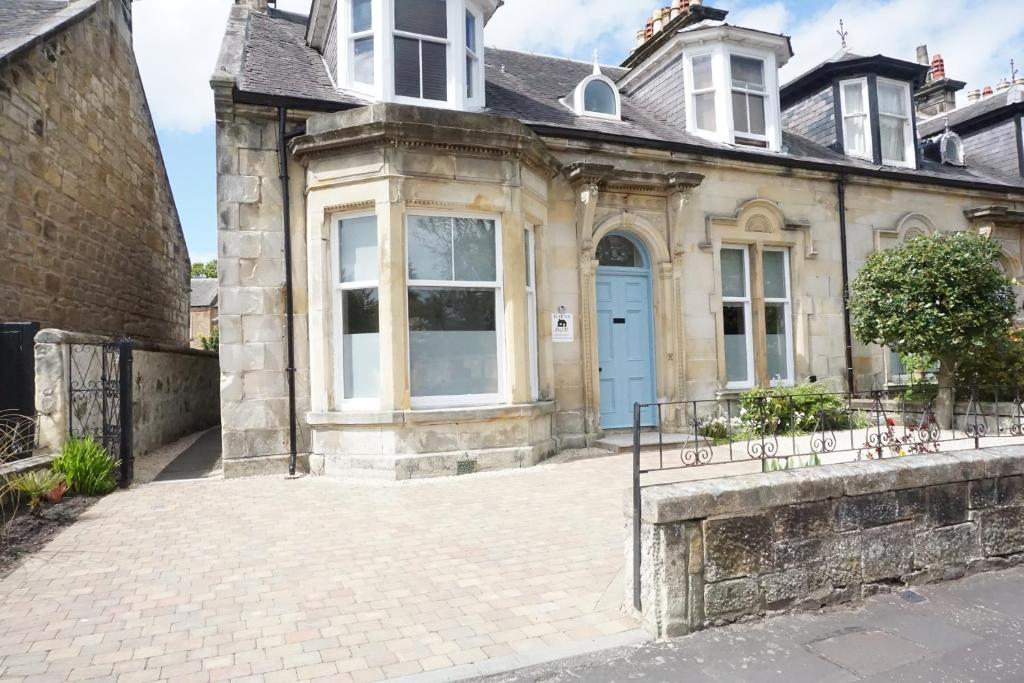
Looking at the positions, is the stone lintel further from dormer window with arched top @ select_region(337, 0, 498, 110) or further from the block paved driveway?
the block paved driveway

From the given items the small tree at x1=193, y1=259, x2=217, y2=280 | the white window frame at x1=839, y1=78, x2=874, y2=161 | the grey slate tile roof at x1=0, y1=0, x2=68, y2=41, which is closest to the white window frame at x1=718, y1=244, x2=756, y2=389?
the white window frame at x1=839, y1=78, x2=874, y2=161

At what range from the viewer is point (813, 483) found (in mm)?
3838

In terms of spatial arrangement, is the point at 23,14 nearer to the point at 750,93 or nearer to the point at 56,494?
the point at 56,494

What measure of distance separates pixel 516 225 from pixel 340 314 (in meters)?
2.64

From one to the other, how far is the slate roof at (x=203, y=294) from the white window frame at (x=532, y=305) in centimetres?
3189

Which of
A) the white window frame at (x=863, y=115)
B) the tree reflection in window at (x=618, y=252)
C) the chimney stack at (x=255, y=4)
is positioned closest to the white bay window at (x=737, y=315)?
the tree reflection in window at (x=618, y=252)

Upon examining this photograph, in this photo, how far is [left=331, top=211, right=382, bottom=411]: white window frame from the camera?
816 cm

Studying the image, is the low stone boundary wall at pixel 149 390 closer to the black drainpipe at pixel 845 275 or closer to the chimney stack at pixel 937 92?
the black drainpipe at pixel 845 275

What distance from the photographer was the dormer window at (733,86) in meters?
11.6

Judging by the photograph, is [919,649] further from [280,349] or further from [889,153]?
[889,153]

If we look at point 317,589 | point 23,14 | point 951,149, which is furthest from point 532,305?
point 951,149

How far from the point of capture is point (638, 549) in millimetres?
3645

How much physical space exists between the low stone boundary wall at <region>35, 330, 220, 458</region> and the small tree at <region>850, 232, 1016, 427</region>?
11.2 m

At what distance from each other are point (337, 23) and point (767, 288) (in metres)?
8.65
